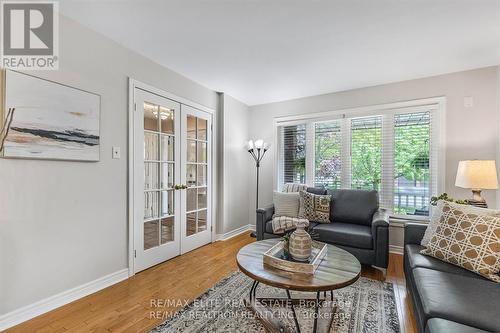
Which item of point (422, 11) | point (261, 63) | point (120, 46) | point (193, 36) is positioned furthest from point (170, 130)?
point (422, 11)

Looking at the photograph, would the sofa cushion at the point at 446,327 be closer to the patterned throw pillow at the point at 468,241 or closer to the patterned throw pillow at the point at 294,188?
the patterned throw pillow at the point at 468,241

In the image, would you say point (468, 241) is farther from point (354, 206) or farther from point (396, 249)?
point (396, 249)

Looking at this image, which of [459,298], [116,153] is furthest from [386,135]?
[116,153]

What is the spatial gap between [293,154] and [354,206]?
4.72 feet

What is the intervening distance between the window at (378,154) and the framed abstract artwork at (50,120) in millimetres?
3035

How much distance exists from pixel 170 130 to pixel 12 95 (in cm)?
151

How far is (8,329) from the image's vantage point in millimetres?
1707

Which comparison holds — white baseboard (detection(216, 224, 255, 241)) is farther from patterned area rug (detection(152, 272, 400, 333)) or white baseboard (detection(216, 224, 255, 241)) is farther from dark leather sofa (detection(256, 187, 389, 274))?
patterned area rug (detection(152, 272, 400, 333))

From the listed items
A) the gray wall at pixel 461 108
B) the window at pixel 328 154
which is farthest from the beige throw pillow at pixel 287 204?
the gray wall at pixel 461 108

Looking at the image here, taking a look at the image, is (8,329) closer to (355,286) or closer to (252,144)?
(355,286)

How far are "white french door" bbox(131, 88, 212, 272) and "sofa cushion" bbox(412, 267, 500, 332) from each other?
2590 millimetres

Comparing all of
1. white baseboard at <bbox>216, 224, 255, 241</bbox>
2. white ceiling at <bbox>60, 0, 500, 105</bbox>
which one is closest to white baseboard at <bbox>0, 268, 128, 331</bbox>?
white baseboard at <bbox>216, 224, 255, 241</bbox>

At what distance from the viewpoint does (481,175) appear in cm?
242

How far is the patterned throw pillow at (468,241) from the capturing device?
5.19 ft
